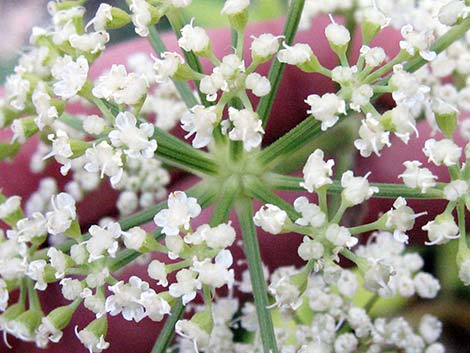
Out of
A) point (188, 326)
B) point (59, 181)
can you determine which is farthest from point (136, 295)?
point (59, 181)

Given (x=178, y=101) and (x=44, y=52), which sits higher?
(x=178, y=101)

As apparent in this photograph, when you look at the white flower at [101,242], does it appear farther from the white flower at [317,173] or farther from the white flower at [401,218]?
the white flower at [401,218]

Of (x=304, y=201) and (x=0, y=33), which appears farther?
(x=0, y=33)

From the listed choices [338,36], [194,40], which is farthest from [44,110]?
[338,36]

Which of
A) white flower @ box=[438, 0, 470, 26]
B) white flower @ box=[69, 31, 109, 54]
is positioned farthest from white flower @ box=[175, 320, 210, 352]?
white flower @ box=[438, 0, 470, 26]

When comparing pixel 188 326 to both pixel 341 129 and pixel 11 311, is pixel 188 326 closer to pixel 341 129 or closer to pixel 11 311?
pixel 11 311

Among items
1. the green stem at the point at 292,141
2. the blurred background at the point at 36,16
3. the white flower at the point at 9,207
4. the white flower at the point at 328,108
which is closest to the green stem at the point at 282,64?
the green stem at the point at 292,141
